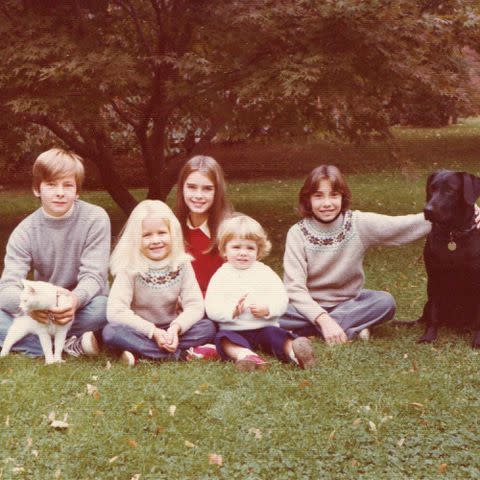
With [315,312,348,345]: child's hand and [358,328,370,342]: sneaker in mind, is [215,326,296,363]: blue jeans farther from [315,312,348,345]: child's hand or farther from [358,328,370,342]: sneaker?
[358,328,370,342]: sneaker

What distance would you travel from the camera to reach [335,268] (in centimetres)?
481

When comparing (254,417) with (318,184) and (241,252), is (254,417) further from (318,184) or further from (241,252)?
(318,184)

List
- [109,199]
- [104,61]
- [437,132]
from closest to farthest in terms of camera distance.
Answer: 1. [104,61]
2. [109,199]
3. [437,132]

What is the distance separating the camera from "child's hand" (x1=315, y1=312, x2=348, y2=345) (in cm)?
456

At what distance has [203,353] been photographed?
4418mm

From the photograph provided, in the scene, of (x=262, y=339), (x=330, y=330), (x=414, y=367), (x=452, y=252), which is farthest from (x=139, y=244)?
(x=452, y=252)

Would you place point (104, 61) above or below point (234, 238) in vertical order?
above

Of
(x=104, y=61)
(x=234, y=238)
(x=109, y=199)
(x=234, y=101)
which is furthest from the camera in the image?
(x=109, y=199)

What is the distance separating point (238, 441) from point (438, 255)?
185cm

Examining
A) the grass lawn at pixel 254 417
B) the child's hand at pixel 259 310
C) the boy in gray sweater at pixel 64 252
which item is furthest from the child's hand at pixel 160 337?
the child's hand at pixel 259 310

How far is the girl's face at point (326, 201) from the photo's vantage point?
4656 mm

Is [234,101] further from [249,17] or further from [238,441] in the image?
[238,441]

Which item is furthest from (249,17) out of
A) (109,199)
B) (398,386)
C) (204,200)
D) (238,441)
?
(109,199)

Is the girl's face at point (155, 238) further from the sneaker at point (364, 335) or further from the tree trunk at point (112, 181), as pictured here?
the tree trunk at point (112, 181)
